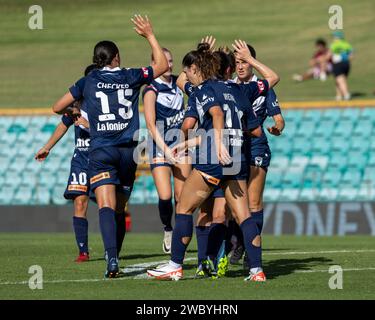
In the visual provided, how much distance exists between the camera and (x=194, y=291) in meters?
9.52

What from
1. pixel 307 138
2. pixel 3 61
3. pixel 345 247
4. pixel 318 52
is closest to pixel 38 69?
pixel 3 61

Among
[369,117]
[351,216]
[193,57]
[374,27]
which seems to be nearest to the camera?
[193,57]

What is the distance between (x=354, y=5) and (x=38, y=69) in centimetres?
1381

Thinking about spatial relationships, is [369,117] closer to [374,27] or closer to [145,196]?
[145,196]

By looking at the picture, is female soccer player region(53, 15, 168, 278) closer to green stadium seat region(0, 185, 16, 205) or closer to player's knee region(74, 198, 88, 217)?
player's knee region(74, 198, 88, 217)

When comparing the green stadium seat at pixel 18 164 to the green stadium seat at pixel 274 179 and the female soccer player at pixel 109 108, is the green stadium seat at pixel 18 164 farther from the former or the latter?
the female soccer player at pixel 109 108

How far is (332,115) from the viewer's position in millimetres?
25031

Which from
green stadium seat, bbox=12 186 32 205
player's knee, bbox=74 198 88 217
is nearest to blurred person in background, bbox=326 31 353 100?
green stadium seat, bbox=12 186 32 205

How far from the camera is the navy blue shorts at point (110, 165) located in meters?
10.8

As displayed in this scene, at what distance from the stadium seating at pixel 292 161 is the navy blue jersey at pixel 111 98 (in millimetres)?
13509

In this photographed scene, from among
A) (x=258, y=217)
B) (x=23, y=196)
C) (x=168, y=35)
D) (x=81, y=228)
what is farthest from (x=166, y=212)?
(x=168, y=35)

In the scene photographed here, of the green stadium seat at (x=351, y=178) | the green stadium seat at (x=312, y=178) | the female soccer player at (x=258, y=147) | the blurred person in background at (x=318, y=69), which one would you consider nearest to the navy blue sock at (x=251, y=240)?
the female soccer player at (x=258, y=147)

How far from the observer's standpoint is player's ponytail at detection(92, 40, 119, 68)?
10820 millimetres

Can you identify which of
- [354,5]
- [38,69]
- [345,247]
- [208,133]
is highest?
[354,5]
